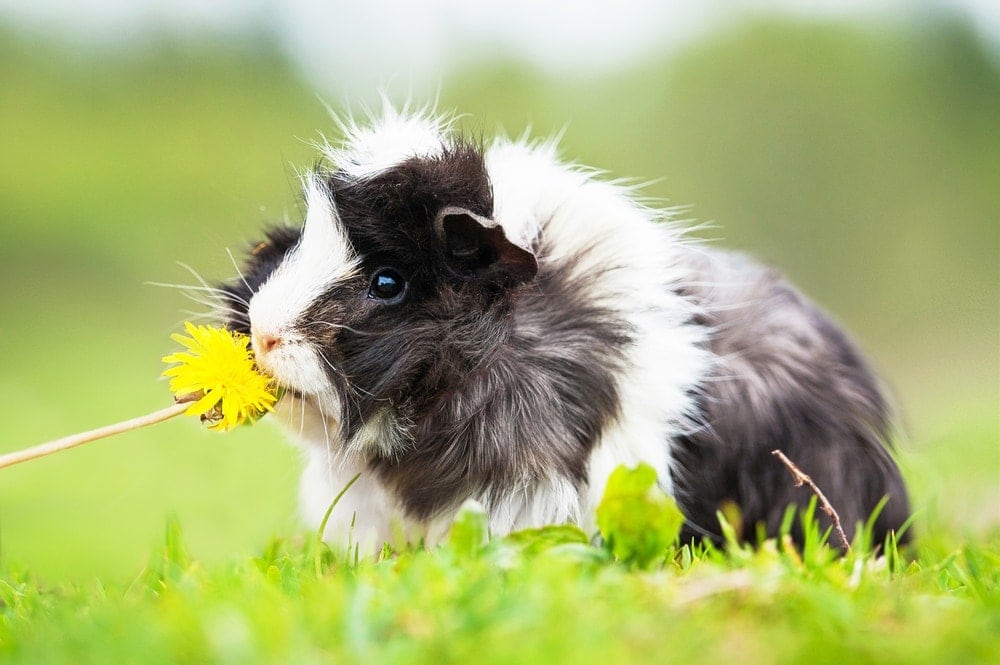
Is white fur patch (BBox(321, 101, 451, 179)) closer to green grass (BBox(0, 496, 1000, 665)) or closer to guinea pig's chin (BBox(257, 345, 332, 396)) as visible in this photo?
guinea pig's chin (BBox(257, 345, 332, 396))

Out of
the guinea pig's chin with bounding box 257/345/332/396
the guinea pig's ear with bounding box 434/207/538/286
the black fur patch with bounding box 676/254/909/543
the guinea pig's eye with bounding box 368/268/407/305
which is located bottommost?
the black fur patch with bounding box 676/254/909/543

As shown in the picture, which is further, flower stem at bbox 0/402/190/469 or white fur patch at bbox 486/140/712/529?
white fur patch at bbox 486/140/712/529

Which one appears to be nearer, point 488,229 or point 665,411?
point 488,229

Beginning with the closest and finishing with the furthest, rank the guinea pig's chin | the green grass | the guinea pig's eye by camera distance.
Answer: the green grass → the guinea pig's chin → the guinea pig's eye

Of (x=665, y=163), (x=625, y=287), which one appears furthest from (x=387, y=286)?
(x=665, y=163)

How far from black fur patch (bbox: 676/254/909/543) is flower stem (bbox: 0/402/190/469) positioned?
3.81 ft

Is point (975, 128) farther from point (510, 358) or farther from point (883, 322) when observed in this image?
point (510, 358)

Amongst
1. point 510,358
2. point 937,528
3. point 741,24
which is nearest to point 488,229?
point 510,358

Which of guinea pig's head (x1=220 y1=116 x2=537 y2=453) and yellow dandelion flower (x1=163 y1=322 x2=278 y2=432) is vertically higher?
guinea pig's head (x1=220 y1=116 x2=537 y2=453)

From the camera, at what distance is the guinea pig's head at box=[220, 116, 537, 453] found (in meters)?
1.92

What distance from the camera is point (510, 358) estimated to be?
199 centimetres

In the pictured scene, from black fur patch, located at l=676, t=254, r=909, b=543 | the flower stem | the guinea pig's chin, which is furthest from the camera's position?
black fur patch, located at l=676, t=254, r=909, b=543

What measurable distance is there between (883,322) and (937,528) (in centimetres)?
641

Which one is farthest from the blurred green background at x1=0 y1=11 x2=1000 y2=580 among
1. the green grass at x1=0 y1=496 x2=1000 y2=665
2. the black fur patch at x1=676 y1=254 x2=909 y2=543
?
the green grass at x1=0 y1=496 x2=1000 y2=665
